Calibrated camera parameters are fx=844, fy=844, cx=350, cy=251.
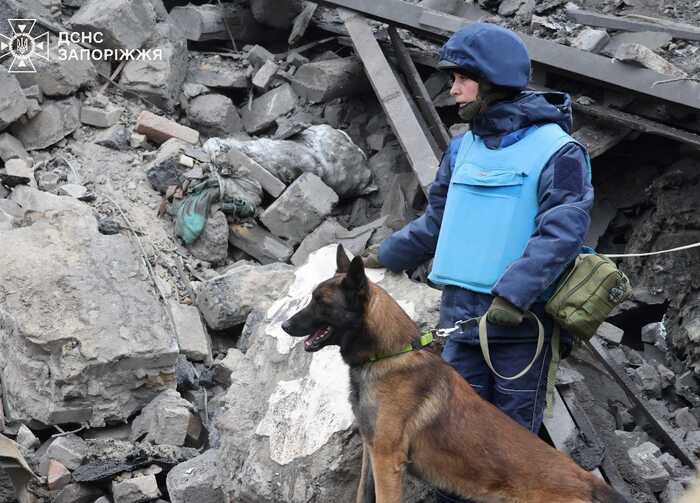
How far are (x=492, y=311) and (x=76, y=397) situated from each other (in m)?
3.66

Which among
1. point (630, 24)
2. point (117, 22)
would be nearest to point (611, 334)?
point (630, 24)

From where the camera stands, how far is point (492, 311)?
3740 millimetres

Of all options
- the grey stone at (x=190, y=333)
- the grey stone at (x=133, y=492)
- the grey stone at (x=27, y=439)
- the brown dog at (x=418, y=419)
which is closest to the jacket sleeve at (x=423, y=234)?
the brown dog at (x=418, y=419)

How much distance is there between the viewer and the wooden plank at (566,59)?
22.4 ft

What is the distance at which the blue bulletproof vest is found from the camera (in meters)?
3.93

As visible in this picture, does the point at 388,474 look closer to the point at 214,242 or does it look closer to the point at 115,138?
the point at 214,242

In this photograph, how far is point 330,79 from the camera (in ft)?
32.4

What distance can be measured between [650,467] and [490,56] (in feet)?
10.7

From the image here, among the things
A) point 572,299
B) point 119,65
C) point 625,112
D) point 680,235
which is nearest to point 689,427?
point 680,235

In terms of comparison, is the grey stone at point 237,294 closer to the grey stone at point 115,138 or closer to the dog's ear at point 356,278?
the grey stone at point 115,138

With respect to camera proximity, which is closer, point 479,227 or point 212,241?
point 479,227

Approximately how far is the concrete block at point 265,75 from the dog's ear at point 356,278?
22.8ft

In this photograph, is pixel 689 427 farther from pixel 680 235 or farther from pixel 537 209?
pixel 537 209

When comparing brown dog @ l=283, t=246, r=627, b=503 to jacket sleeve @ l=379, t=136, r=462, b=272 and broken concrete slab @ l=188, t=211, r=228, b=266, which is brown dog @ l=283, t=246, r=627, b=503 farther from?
broken concrete slab @ l=188, t=211, r=228, b=266
